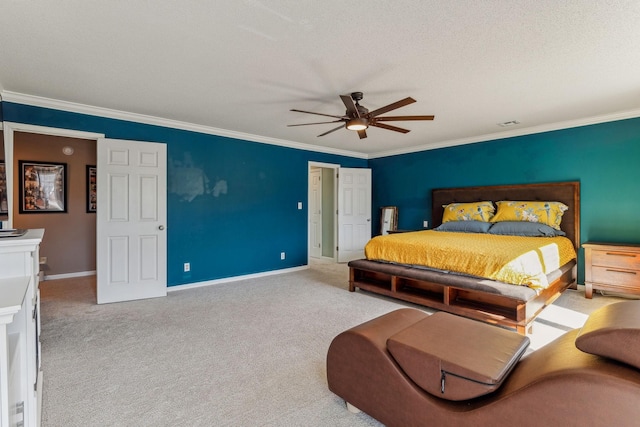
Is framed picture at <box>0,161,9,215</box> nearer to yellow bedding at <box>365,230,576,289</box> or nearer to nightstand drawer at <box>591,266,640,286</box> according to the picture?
yellow bedding at <box>365,230,576,289</box>

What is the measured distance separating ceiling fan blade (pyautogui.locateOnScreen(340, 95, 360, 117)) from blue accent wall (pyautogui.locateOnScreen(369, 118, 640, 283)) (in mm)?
3199

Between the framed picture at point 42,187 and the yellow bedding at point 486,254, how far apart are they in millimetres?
4928

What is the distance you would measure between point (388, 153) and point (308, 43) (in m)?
4.56

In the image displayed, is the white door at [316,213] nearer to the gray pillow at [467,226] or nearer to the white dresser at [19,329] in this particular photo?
the gray pillow at [467,226]

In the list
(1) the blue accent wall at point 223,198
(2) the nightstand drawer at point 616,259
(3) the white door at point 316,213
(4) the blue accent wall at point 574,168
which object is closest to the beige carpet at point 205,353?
(2) the nightstand drawer at point 616,259

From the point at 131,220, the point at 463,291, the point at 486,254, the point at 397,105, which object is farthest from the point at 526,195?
the point at 131,220

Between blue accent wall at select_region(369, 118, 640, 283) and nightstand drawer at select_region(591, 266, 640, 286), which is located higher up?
blue accent wall at select_region(369, 118, 640, 283)

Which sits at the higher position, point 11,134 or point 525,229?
point 11,134

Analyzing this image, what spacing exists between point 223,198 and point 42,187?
2843 millimetres

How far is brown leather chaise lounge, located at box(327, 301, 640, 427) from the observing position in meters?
1.05

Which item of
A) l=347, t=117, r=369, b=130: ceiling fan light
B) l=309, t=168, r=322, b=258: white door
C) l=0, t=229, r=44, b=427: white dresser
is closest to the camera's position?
l=0, t=229, r=44, b=427: white dresser

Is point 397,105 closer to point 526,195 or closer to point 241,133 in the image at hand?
point 241,133

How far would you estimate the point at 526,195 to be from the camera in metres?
4.64

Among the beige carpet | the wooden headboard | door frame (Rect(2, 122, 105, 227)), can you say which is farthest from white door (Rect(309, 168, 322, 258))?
door frame (Rect(2, 122, 105, 227))
